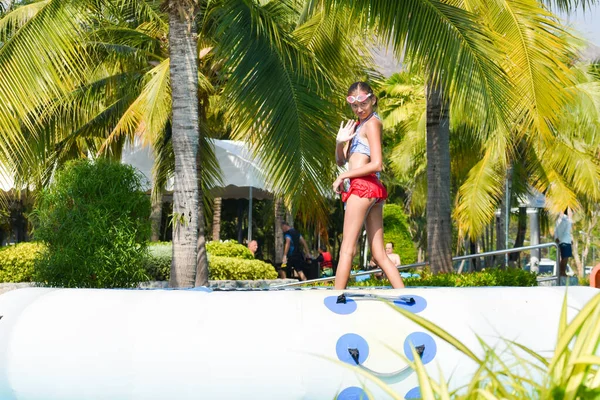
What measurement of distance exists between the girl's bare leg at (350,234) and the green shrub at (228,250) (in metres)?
11.7

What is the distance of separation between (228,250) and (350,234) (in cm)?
1197

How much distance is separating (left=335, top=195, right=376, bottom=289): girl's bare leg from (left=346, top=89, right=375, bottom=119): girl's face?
0.64 meters

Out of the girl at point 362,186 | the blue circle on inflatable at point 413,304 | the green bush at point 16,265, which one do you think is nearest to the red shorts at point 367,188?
the girl at point 362,186

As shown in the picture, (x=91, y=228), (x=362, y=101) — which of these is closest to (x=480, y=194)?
(x=91, y=228)

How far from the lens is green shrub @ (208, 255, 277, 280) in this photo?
612 inches

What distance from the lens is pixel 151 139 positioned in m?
13.8

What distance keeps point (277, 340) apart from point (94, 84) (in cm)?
1160

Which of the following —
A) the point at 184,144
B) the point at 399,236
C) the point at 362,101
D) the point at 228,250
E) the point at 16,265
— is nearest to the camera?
the point at 362,101

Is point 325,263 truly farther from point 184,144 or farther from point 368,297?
point 368,297

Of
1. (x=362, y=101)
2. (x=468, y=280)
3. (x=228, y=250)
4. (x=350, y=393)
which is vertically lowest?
(x=350, y=393)

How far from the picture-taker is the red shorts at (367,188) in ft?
19.4

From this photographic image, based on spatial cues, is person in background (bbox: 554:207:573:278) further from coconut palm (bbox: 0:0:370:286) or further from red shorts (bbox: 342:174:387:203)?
red shorts (bbox: 342:174:387:203)

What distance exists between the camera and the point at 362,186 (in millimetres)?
5910

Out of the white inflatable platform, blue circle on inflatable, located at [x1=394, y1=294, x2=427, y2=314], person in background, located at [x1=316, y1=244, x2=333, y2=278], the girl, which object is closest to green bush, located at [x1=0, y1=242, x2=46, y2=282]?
person in background, located at [x1=316, y1=244, x2=333, y2=278]
